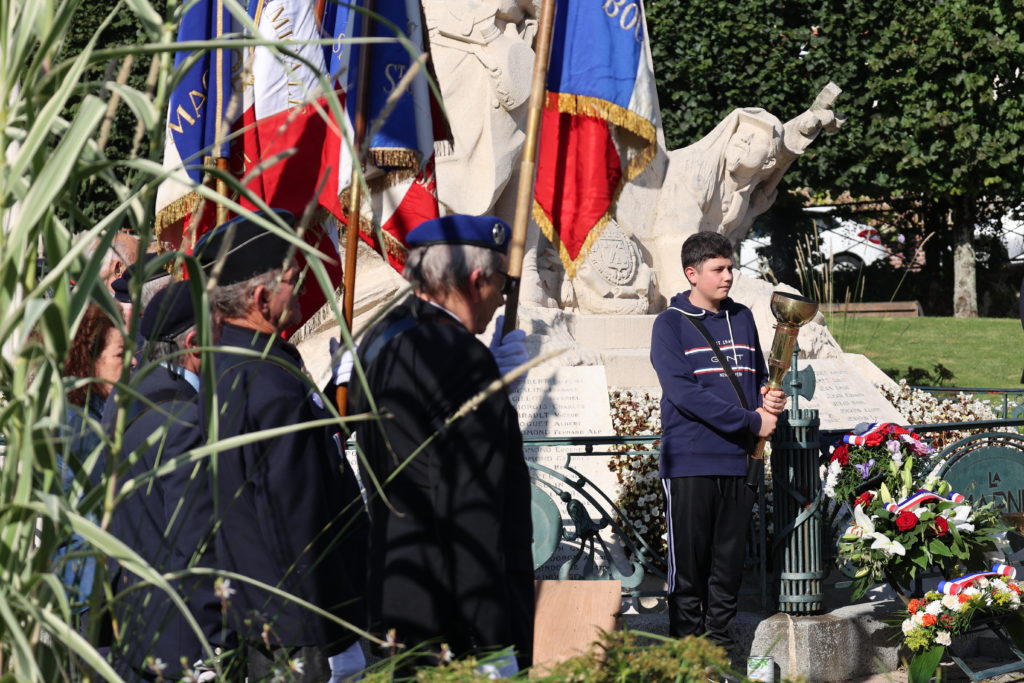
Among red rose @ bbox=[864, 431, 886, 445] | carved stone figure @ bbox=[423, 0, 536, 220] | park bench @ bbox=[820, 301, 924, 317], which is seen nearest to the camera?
red rose @ bbox=[864, 431, 886, 445]

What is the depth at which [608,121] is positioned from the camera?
22.9 feet

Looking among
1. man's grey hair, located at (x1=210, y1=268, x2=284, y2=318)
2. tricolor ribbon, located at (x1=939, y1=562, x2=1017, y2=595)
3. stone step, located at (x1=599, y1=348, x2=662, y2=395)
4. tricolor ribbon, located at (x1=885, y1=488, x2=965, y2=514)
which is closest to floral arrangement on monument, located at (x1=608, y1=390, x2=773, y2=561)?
tricolor ribbon, located at (x1=885, y1=488, x2=965, y2=514)

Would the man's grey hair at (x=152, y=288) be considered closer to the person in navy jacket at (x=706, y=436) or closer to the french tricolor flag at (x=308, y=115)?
the french tricolor flag at (x=308, y=115)

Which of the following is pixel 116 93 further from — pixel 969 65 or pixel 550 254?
pixel 969 65

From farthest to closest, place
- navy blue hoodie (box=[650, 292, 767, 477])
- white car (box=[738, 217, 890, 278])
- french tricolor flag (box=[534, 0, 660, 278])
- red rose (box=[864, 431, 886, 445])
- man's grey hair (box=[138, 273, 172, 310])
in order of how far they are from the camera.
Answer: white car (box=[738, 217, 890, 278]) → french tricolor flag (box=[534, 0, 660, 278]) → red rose (box=[864, 431, 886, 445]) → navy blue hoodie (box=[650, 292, 767, 477]) → man's grey hair (box=[138, 273, 172, 310])

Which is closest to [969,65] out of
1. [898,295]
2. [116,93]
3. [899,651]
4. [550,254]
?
[898,295]

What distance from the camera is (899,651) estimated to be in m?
4.90

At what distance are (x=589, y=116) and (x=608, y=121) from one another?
0.46 feet

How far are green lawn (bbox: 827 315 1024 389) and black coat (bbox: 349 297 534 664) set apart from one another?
45.7ft

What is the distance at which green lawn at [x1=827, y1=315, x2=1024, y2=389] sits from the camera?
16.7 metres

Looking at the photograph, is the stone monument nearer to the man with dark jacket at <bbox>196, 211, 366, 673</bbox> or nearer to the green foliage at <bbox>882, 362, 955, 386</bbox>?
the man with dark jacket at <bbox>196, 211, 366, 673</bbox>

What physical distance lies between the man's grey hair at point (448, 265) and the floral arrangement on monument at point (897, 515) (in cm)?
→ 249

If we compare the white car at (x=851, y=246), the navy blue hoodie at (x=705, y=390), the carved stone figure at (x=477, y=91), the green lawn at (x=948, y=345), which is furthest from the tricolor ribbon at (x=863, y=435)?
the white car at (x=851, y=246)

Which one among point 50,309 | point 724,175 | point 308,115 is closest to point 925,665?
point 308,115
